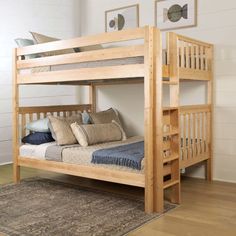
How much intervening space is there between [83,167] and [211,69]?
1.68m

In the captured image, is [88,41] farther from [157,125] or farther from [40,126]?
[40,126]

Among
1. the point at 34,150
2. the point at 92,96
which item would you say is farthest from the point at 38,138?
the point at 92,96

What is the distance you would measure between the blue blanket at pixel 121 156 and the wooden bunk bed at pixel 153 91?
0.08 metres

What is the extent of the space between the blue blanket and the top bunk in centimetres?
62

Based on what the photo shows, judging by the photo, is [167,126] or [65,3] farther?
[65,3]

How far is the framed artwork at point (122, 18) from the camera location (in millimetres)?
4258

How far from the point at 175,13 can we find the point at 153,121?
181cm

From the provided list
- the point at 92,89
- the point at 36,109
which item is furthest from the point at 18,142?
the point at 92,89

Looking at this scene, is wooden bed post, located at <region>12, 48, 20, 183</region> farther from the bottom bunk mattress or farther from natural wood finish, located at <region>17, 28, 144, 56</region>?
natural wood finish, located at <region>17, 28, 144, 56</region>

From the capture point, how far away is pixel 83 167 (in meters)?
3.03

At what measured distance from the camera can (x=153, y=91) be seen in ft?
8.53

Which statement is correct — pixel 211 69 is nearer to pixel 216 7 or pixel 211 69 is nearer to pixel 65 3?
pixel 216 7

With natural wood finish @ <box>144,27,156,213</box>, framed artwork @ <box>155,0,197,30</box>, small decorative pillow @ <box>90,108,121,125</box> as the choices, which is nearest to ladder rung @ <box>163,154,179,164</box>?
natural wood finish @ <box>144,27,156,213</box>

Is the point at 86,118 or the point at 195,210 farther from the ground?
the point at 86,118
